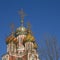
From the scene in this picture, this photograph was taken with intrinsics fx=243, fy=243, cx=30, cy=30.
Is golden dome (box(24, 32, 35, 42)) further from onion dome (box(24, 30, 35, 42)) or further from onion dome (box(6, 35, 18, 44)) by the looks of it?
onion dome (box(6, 35, 18, 44))

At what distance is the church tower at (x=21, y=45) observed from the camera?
43.0 metres

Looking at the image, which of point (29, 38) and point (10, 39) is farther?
point (10, 39)

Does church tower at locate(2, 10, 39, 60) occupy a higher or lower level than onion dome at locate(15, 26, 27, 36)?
lower

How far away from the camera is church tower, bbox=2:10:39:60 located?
141ft

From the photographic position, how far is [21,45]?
152 feet

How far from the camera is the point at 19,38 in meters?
47.8

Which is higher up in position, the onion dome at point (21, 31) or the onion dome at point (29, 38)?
the onion dome at point (21, 31)

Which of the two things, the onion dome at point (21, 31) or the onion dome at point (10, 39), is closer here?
the onion dome at point (10, 39)

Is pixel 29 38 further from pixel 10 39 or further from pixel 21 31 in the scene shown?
pixel 10 39

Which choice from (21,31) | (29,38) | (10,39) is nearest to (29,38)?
(29,38)

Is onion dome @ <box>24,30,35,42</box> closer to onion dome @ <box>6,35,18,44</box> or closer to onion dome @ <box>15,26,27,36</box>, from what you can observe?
onion dome @ <box>15,26,27,36</box>

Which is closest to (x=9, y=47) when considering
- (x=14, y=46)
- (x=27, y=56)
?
(x=14, y=46)

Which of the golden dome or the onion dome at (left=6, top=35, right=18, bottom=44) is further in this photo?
the onion dome at (left=6, top=35, right=18, bottom=44)

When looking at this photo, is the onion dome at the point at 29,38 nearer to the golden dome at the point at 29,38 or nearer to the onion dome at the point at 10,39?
the golden dome at the point at 29,38
